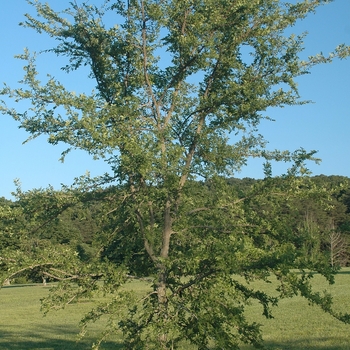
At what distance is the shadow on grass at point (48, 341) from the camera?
17734 mm

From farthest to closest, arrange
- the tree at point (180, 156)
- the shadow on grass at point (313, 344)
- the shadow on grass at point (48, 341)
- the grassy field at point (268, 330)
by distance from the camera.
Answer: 1. the shadow on grass at point (48, 341)
2. the grassy field at point (268, 330)
3. the shadow on grass at point (313, 344)
4. the tree at point (180, 156)

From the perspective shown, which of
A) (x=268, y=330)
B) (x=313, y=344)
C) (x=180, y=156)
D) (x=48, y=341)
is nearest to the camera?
(x=180, y=156)

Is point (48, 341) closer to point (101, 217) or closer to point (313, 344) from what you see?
point (313, 344)

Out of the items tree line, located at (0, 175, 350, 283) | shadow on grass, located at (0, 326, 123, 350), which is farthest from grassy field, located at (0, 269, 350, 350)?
tree line, located at (0, 175, 350, 283)

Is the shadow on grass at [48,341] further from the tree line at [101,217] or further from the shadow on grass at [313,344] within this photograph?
the tree line at [101,217]

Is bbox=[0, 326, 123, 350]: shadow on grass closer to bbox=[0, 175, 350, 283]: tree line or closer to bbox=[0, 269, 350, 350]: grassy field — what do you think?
bbox=[0, 269, 350, 350]: grassy field

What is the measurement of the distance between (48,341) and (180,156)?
14781 mm

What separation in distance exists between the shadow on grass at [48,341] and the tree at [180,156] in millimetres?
7994

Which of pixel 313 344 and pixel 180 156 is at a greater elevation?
pixel 180 156

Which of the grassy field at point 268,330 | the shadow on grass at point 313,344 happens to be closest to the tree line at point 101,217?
the grassy field at point 268,330

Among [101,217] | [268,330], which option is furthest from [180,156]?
[268,330]

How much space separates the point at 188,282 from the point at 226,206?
4.28 feet

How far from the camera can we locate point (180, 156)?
815 centimetres

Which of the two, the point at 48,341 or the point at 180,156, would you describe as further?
the point at 48,341
